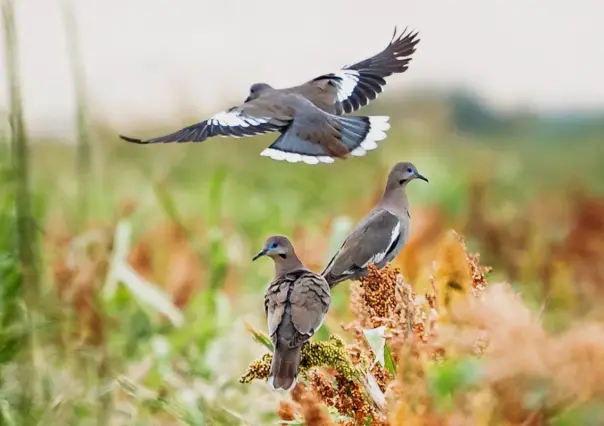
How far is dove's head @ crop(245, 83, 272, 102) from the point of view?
67cm

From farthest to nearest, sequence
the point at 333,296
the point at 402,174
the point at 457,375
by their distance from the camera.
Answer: the point at 333,296
the point at 402,174
the point at 457,375

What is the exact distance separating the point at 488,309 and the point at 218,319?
3.86ft

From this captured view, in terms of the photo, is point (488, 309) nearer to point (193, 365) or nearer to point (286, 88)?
point (286, 88)

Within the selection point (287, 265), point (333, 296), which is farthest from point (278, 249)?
point (333, 296)

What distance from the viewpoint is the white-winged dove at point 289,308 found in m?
0.57

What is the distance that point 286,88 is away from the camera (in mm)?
711

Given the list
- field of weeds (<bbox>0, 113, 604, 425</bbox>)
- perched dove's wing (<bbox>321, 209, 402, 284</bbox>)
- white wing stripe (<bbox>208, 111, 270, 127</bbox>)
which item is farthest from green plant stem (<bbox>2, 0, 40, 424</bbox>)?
perched dove's wing (<bbox>321, 209, 402, 284</bbox>)

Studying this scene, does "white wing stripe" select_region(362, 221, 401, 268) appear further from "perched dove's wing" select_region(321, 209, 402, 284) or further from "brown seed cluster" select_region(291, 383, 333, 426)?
"brown seed cluster" select_region(291, 383, 333, 426)

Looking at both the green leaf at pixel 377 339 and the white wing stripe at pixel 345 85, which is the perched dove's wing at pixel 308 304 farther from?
the white wing stripe at pixel 345 85

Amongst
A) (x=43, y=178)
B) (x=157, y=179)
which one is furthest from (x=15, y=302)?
(x=43, y=178)

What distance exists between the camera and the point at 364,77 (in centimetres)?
74

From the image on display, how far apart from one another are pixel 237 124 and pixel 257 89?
8 cm

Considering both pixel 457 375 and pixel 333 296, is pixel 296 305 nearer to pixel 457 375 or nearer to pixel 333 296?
pixel 457 375

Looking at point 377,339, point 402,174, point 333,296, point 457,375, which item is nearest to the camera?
point 457,375
